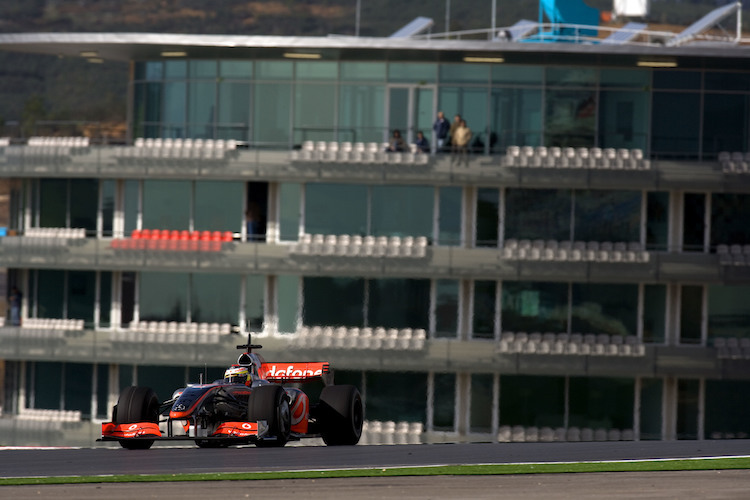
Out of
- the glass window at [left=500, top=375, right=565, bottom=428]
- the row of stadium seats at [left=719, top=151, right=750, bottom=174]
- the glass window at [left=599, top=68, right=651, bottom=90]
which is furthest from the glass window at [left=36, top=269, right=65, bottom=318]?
the row of stadium seats at [left=719, top=151, right=750, bottom=174]

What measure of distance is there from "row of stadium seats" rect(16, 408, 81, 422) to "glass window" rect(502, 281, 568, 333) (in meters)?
18.1

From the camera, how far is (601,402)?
177 feet

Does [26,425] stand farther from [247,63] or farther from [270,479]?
[270,479]

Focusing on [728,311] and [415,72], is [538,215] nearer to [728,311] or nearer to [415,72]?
[415,72]

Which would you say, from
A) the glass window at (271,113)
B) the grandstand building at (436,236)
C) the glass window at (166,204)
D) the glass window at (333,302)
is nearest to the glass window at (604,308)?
the grandstand building at (436,236)

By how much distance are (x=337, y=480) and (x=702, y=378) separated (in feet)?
111

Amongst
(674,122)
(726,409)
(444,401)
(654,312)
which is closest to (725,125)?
(674,122)

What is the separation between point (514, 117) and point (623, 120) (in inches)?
174

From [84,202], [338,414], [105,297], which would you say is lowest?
[338,414]

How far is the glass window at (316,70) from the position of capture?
55.1m

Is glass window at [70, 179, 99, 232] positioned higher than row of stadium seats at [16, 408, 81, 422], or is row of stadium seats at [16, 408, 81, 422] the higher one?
glass window at [70, 179, 99, 232]

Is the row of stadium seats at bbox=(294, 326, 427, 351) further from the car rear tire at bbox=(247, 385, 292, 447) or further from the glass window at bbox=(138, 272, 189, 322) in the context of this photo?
the car rear tire at bbox=(247, 385, 292, 447)

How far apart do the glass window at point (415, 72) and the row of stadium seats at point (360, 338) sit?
10.1 metres

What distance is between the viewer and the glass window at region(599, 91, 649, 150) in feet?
179
